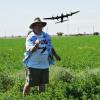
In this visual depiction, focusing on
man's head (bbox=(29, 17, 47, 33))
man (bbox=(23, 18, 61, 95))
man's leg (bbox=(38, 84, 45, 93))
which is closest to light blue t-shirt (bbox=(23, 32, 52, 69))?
man (bbox=(23, 18, 61, 95))

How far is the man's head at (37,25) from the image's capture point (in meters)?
10.2

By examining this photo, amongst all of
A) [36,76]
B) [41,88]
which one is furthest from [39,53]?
[41,88]

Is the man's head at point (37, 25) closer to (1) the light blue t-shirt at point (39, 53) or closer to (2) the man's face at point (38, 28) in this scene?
(2) the man's face at point (38, 28)

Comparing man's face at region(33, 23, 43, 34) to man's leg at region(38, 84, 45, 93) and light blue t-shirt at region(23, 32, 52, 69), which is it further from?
man's leg at region(38, 84, 45, 93)

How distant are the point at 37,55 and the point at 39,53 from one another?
0.06 meters

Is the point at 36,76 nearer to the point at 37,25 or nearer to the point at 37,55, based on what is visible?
the point at 37,55

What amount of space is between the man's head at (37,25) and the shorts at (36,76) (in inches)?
32.2

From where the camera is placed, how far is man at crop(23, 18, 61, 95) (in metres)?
10.2

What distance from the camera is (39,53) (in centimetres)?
1030

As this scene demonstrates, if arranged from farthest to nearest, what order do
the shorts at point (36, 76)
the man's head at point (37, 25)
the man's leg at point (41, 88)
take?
the man's leg at point (41, 88), the shorts at point (36, 76), the man's head at point (37, 25)

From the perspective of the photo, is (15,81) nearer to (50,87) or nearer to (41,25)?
(50,87)

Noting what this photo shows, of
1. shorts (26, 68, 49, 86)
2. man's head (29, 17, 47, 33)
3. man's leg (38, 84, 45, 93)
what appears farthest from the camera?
man's leg (38, 84, 45, 93)

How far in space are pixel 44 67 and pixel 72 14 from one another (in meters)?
1.32

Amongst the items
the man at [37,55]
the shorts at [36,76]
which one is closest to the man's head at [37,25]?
the man at [37,55]
